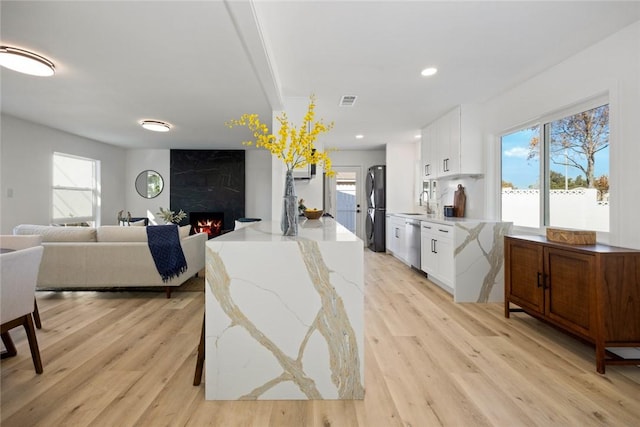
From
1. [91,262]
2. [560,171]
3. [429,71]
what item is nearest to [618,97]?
[560,171]

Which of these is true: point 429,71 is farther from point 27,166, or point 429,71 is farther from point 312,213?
point 27,166

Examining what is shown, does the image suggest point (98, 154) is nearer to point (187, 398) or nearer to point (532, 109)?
point (187, 398)

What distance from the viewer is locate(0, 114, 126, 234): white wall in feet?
15.4

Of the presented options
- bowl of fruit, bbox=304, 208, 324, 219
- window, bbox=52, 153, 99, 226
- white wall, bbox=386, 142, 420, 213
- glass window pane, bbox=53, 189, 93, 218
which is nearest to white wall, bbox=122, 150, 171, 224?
window, bbox=52, 153, 99, 226

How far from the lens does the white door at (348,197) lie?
7746mm

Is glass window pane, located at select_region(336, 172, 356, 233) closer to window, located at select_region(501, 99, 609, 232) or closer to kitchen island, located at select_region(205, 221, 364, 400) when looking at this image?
window, located at select_region(501, 99, 609, 232)

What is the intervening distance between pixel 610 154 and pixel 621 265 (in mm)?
946

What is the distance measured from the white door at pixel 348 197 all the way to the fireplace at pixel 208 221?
8.99ft

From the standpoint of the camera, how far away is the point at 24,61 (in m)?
2.78

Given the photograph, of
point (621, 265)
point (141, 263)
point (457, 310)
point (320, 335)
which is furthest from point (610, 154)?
point (141, 263)

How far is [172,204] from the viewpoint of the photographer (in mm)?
7895

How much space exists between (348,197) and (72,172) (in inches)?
229

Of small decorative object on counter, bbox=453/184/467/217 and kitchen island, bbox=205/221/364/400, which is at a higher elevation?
small decorative object on counter, bbox=453/184/467/217

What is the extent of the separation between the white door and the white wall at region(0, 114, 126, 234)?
5.31m
